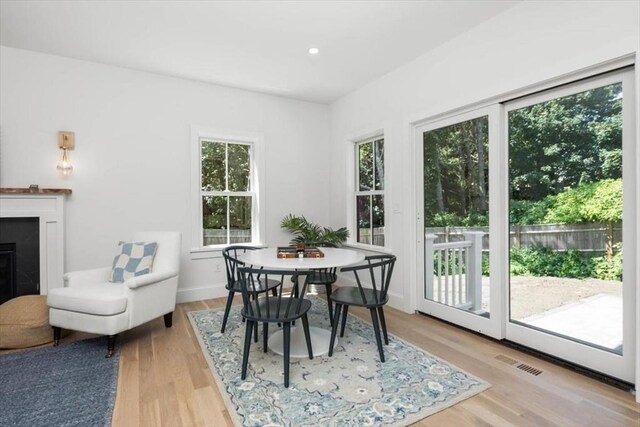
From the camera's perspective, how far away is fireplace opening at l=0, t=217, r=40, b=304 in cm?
319

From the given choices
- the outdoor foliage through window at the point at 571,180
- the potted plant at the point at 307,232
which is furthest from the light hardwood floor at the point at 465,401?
the potted plant at the point at 307,232

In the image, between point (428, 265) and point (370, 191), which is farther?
point (370, 191)

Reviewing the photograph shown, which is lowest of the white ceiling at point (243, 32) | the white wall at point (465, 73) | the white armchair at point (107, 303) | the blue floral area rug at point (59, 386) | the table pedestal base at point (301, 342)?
the blue floral area rug at point (59, 386)

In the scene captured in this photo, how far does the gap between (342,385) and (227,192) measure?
2983 millimetres

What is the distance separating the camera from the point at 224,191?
436 cm

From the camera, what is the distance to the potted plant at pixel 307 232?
445cm

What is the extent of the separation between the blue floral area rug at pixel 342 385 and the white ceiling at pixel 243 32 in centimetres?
270

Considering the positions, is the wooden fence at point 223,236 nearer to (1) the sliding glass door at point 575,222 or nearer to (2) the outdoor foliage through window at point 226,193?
(2) the outdoor foliage through window at point 226,193

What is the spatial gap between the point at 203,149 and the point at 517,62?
11.4ft

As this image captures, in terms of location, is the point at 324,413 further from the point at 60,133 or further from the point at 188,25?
the point at 60,133

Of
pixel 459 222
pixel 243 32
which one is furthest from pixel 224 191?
pixel 459 222

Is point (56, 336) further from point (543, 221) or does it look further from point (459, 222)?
point (543, 221)

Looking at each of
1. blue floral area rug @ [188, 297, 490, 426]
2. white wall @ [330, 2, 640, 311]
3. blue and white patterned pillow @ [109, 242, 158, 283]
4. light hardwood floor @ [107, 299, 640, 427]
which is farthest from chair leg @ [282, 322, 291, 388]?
white wall @ [330, 2, 640, 311]

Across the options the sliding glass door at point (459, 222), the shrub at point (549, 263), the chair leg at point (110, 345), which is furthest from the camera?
the sliding glass door at point (459, 222)
